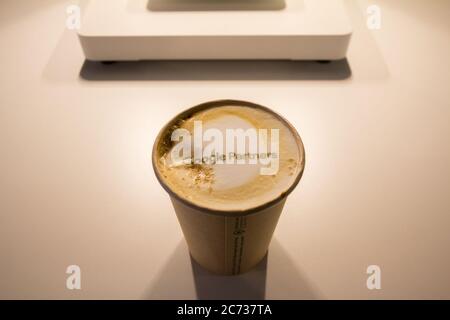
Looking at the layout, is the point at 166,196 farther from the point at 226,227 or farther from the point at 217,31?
the point at 217,31

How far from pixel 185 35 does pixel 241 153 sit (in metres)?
0.73

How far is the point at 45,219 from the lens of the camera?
92 centimetres

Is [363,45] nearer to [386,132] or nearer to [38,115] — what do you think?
[386,132]

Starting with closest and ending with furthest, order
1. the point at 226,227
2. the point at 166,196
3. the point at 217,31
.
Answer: the point at 226,227
the point at 166,196
the point at 217,31

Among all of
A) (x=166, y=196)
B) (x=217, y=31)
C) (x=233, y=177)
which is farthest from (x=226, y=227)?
(x=217, y=31)

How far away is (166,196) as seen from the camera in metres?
0.97

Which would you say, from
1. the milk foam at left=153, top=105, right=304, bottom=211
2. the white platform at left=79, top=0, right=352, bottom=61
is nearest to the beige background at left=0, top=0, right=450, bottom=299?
the white platform at left=79, top=0, right=352, bottom=61

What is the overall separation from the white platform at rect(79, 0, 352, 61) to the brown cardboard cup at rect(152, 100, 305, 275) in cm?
61

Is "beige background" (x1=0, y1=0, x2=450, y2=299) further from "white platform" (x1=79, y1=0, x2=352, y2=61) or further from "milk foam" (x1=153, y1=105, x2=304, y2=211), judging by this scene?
"milk foam" (x1=153, y1=105, x2=304, y2=211)

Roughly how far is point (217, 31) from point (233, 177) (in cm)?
77

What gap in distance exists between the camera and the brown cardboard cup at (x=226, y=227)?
57 centimetres

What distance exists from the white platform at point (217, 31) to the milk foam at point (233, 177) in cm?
65

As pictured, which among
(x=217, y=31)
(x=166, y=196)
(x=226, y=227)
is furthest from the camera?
(x=217, y=31)
